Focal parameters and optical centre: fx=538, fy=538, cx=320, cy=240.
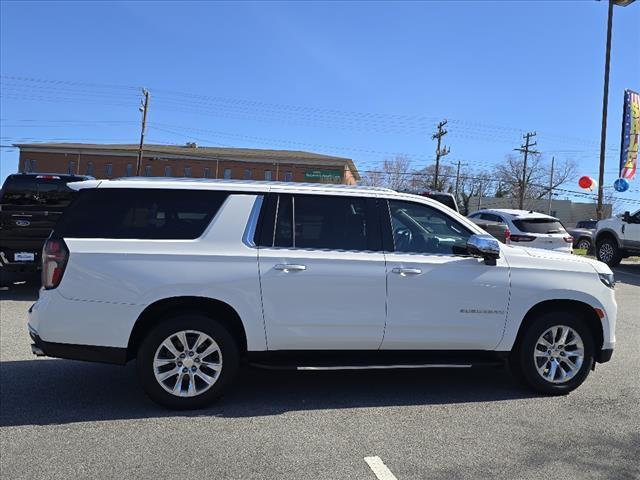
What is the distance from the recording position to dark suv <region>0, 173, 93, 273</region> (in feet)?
29.9

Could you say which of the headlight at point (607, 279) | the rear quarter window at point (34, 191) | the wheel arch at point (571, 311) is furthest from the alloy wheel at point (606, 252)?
the rear quarter window at point (34, 191)

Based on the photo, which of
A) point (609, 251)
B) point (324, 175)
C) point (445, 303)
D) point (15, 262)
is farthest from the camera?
point (324, 175)

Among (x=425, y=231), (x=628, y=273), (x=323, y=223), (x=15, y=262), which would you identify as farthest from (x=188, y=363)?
(x=628, y=273)

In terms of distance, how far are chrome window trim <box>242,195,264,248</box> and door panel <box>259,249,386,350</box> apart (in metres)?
0.16

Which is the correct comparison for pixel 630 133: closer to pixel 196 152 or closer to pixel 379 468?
pixel 379 468

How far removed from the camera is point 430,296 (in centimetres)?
459

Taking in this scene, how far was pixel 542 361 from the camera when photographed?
4910 mm

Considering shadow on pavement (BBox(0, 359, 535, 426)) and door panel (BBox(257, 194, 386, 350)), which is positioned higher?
door panel (BBox(257, 194, 386, 350))

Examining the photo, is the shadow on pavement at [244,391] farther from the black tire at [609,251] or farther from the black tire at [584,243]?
the black tire at [584,243]

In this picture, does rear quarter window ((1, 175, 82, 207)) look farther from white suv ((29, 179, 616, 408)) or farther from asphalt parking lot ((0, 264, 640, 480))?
white suv ((29, 179, 616, 408))

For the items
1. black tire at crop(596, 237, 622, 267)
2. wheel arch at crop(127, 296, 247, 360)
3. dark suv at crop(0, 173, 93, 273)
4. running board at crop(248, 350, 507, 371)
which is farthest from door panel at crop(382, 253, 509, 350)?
black tire at crop(596, 237, 622, 267)

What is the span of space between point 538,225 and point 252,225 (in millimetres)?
11070

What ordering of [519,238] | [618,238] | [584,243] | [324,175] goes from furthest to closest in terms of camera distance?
[324,175] → [584,243] → [618,238] → [519,238]

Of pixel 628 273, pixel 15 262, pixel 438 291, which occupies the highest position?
pixel 628 273
